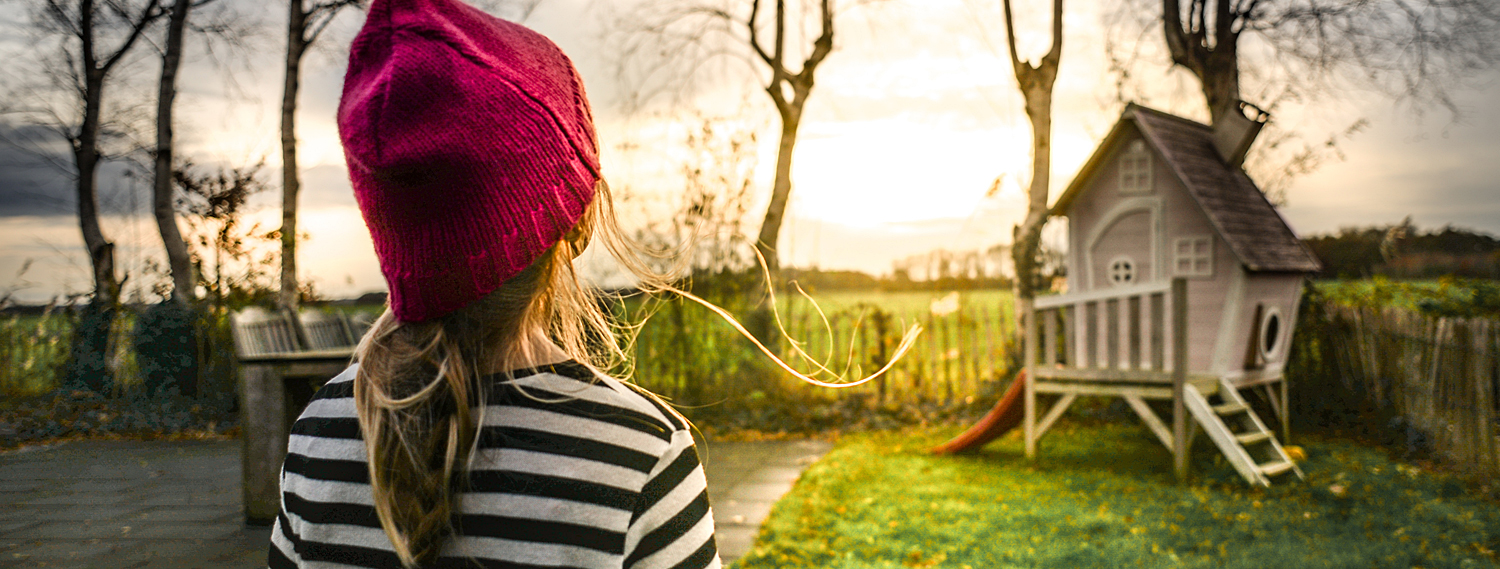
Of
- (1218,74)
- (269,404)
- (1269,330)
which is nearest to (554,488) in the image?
(269,404)

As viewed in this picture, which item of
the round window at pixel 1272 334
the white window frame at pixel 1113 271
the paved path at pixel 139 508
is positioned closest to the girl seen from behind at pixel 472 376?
the paved path at pixel 139 508

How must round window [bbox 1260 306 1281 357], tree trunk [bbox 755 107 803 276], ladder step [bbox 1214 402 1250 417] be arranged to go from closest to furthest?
ladder step [bbox 1214 402 1250 417], round window [bbox 1260 306 1281 357], tree trunk [bbox 755 107 803 276]

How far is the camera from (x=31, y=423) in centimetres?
380

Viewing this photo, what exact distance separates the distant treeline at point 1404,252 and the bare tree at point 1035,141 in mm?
2678

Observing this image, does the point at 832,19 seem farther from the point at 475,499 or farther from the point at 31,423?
the point at 475,499

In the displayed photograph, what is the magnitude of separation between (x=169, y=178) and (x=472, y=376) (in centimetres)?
791

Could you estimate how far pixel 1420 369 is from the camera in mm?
6191

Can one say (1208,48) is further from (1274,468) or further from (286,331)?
(286,331)

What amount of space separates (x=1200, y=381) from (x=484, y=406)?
6.18 meters

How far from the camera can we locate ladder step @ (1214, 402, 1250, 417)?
5569 millimetres

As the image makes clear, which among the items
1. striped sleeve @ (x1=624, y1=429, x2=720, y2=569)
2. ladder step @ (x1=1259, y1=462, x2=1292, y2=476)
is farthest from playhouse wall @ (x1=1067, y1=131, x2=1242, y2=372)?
Result: striped sleeve @ (x1=624, y1=429, x2=720, y2=569)

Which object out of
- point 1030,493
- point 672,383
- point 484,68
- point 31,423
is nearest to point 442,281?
point 484,68

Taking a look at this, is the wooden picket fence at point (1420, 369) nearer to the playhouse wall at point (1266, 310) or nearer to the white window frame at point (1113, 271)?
the playhouse wall at point (1266, 310)

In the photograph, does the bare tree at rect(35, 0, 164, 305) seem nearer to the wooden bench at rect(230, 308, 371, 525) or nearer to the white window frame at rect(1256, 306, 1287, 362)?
the wooden bench at rect(230, 308, 371, 525)
